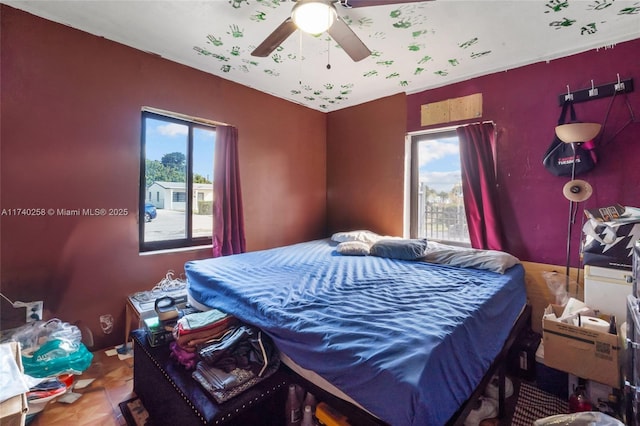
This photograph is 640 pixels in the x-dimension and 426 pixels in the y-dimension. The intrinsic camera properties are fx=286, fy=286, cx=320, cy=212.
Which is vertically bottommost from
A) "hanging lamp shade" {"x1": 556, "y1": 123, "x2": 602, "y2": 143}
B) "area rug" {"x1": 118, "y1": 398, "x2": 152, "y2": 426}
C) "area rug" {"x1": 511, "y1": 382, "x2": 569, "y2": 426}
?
"area rug" {"x1": 511, "y1": 382, "x2": 569, "y2": 426}

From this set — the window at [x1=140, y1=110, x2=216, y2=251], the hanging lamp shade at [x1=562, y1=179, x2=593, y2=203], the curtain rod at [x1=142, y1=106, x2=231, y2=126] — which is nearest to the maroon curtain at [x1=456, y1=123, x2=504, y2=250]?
the hanging lamp shade at [x1=562, y1=179, x2=593, y2=203]

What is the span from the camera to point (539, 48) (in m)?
2.40

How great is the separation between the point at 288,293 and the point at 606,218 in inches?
85.9

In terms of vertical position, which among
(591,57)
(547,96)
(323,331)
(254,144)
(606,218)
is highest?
(591,57)

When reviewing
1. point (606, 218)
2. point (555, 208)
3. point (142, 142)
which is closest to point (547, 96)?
point (555, 208)

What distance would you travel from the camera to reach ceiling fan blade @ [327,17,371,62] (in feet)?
5.44

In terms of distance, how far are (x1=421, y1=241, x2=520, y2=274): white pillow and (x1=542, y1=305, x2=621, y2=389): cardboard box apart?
0.48 metres

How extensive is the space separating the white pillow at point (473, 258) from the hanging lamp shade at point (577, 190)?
0.63 meters

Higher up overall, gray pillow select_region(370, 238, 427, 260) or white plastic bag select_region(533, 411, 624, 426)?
gray pillow select_region(370, 238, 427, 260)

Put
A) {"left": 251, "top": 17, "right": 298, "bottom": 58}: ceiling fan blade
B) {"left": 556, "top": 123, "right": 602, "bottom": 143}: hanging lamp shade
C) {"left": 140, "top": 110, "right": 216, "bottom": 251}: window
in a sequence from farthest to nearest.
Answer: {"left": 140, "top": 110, "right": 216, "bottom": 251}: window, {"left": 556, "top": 123, "right": 602, "bottom": 143}: hanging lamp shade, {"left": 251, "top": 17, "right": 298, "bottom": 58}: ceiling fan blade

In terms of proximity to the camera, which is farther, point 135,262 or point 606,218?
point 135,262

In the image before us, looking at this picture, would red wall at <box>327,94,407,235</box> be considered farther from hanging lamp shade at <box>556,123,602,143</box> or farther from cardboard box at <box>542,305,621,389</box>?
cardboard box at <box>542,305,621,389</box>

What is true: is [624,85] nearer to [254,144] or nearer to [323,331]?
A: [323,331]

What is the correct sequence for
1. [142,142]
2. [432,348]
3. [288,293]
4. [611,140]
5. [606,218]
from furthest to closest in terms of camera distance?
[142,142], [611,140], [606,218], [288,293], [432,348]
